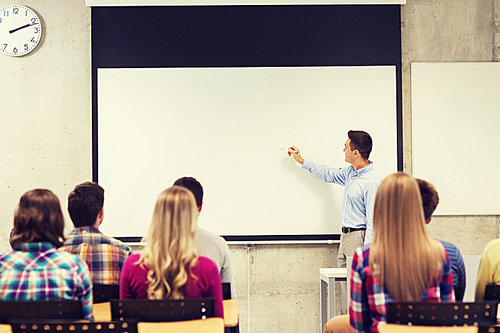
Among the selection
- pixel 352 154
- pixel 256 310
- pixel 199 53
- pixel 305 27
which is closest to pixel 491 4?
pixel 305 27

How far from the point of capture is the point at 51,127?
4039 millimetres

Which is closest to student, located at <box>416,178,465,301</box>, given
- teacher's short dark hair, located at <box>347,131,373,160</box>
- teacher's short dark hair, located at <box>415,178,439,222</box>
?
teacher's short dark hair, located at <box>415,178,439,222</box>

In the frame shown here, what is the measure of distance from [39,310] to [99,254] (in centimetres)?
62

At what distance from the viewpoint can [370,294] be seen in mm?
1666

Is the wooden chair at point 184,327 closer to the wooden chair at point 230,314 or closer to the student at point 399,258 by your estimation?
the wooden chair at point 230,314

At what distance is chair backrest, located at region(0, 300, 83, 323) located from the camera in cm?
156

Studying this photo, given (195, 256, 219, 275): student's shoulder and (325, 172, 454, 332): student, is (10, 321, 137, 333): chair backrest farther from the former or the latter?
(325, 172, 454, 332): student

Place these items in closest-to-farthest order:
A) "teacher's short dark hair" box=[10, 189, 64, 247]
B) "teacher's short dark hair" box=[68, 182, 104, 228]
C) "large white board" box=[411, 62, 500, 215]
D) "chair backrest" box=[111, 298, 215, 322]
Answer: "chair backrest" box=[111, 298, 215, 322]
"teacher's short dark hair" box=[10, 189, 64, 247]
"teacher's short dark hair" box=[68, 182, 104, 228]
"large white board" box=[411, 62, 500, 215]

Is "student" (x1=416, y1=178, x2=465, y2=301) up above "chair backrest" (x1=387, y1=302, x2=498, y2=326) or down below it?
above

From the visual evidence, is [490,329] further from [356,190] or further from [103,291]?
[356,190]

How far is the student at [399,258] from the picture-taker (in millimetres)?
1600

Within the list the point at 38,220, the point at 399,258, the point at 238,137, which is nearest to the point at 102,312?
the point at 38,220

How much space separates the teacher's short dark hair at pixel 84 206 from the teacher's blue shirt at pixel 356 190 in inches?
83.7

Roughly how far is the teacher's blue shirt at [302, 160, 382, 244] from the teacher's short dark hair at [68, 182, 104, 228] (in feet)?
6.97
